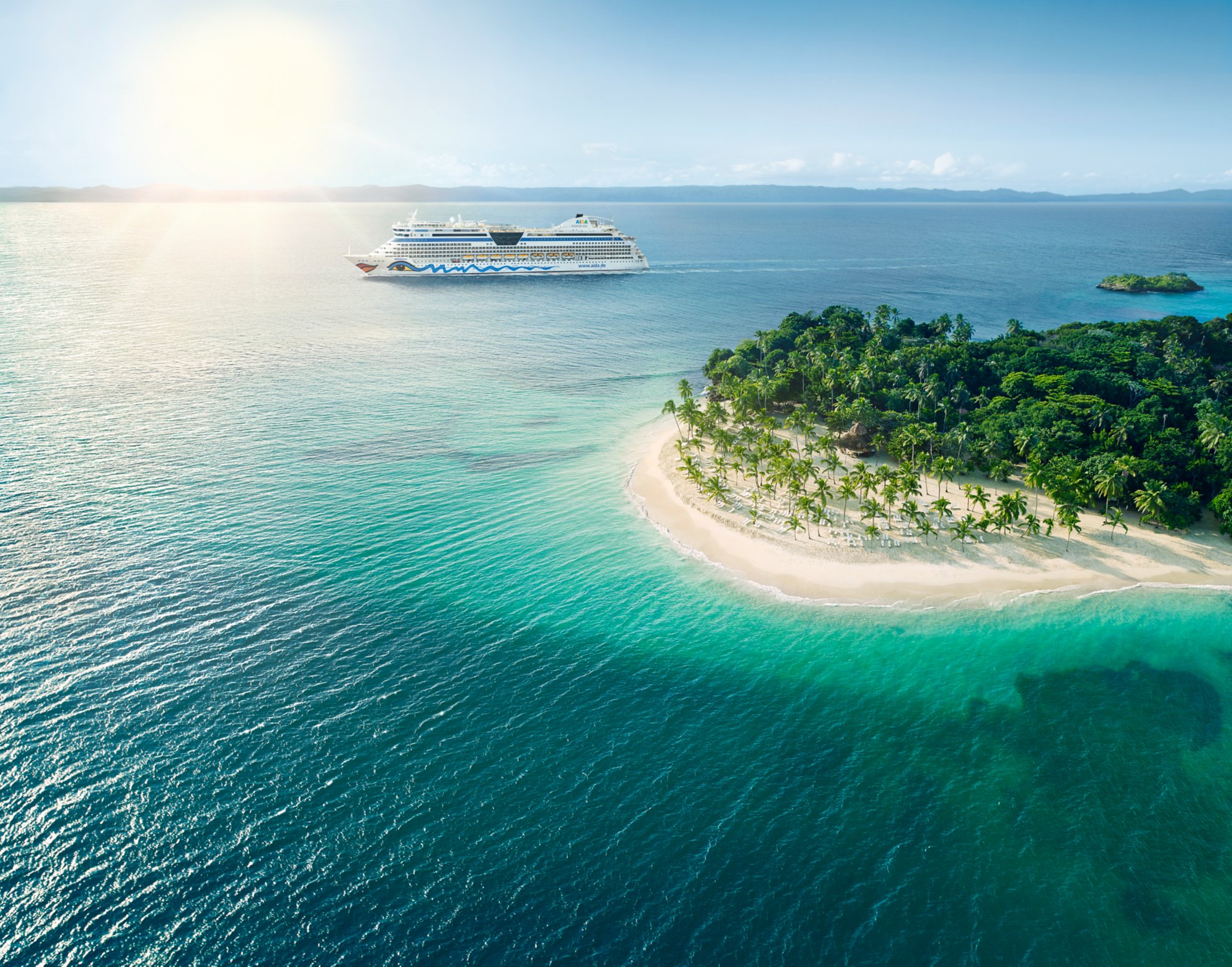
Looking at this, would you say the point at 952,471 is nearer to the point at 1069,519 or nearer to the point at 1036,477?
the point at 1036,477

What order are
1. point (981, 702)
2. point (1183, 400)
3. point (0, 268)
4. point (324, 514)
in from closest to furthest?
point (981, 702) < point (324, 514) < point (1183, 400) < point (0, 268)

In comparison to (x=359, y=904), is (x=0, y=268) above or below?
above

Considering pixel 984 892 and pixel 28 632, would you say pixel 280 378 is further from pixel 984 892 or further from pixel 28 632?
pixel 984 892

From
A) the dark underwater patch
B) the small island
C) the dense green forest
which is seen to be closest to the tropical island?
the dense green forest

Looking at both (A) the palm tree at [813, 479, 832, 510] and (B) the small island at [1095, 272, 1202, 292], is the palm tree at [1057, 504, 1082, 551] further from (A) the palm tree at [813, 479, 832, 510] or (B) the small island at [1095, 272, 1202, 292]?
(B) the small island at [1095, 272, 1202, 292]

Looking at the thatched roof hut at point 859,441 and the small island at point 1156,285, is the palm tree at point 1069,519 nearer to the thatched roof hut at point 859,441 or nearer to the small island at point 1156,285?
the thatched roof hut at point 859,441

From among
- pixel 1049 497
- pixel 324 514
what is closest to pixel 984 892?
pixel 1049 497
